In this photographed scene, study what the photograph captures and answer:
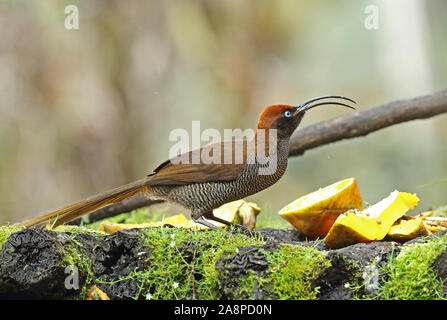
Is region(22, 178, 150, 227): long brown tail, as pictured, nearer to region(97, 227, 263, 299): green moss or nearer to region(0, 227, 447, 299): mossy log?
region(0, 227, 447, 299): mossy log

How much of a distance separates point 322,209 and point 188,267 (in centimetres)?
91

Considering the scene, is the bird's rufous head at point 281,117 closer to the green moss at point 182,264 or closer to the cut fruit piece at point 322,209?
the cut fruit piece at point 322,209

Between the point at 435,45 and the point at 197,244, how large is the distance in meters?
8.92

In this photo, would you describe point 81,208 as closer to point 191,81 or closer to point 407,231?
point 407,231

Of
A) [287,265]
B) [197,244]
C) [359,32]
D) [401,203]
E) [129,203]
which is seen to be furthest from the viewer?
[359,32]

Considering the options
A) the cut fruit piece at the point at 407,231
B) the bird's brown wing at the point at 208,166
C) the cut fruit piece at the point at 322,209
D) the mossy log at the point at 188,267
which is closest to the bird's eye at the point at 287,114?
the bird's brown wing at the point at 208,166

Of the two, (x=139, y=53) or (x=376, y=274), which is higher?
(x=139, y=53)

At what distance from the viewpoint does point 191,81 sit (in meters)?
8.49

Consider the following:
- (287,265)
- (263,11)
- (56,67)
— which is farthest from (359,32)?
(287,265)

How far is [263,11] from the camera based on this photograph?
909 centimetres

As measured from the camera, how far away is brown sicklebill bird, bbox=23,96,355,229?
323cm

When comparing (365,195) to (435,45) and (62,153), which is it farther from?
(62,153)

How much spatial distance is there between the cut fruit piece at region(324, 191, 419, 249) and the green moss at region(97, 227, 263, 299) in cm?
40

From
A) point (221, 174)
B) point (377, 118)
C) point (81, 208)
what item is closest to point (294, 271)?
point (221, 174)
